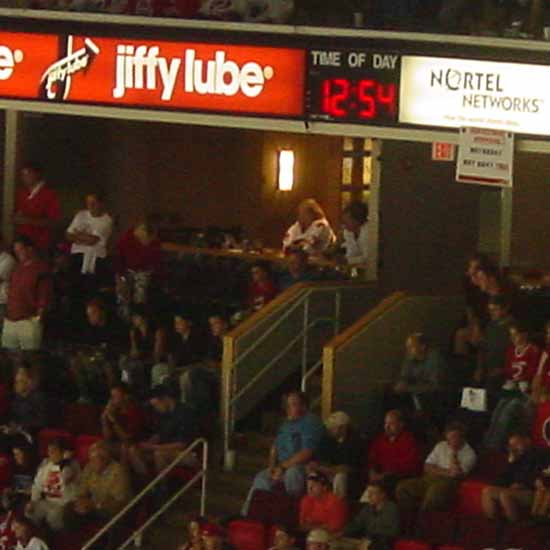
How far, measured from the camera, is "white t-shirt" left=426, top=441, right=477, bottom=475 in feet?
54.7

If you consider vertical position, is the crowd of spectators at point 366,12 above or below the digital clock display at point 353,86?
above

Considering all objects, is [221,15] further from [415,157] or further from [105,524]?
[105,524]

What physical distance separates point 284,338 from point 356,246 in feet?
4.22

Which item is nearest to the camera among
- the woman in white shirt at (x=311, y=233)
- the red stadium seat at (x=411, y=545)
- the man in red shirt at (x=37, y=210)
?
the red stadium seat at (x=411, y=545)

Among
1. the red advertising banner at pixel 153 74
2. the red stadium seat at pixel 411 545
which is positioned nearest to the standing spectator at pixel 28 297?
the red advertising banner at pixel 153 74

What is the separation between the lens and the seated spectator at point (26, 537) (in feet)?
57.4

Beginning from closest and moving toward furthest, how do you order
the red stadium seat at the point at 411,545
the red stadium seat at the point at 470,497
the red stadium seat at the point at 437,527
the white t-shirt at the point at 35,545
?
the red stadium seat at the point at 411,545 < the red stadium seat at the point at 437,527 < the red stadium seat at the point at 470,497 < the white t-shirt at the point at 35,545

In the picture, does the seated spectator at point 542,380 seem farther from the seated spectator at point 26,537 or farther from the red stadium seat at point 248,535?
the seated spectator at point 26,537

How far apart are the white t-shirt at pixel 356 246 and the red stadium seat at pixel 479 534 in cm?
478

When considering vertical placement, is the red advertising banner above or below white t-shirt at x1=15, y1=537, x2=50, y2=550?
above

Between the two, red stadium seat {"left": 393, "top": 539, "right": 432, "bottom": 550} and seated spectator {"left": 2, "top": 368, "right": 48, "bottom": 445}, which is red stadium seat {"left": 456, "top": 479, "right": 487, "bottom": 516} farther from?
seated spectator {"left": 2, "top": 368, "right": 48, "bottom": 445}

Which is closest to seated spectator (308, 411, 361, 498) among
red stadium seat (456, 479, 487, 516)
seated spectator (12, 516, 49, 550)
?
red stadium seat (456, 479, 487, 516)

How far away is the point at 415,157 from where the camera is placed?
21703 mm

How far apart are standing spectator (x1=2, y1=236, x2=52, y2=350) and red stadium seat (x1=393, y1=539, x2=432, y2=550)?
5546 millimetres
